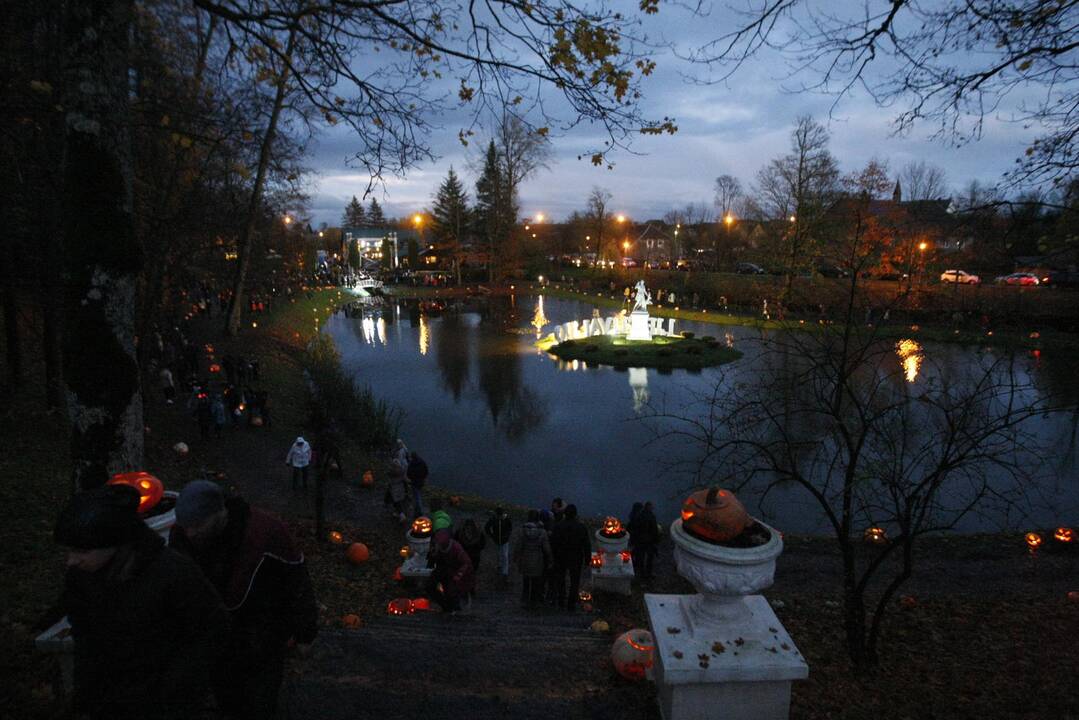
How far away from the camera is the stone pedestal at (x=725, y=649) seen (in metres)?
3.72

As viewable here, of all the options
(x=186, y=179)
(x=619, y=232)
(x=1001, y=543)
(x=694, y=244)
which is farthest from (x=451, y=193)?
(x=1001, y=543)

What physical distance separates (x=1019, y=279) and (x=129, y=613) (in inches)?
2215

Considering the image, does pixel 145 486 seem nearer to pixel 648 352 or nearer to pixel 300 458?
pixel 300 458

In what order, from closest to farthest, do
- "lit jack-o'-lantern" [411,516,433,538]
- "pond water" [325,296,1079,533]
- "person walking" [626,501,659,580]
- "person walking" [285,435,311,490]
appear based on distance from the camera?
"lit jack-o'-lantern" [411,516,433,538]
"person walking" [626,501,659,580]
"person walking" [285,435,311,490]
"pond water" [325,296,1079,533]

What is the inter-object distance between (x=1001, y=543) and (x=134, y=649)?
13.4 m

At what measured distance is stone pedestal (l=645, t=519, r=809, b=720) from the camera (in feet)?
12.2

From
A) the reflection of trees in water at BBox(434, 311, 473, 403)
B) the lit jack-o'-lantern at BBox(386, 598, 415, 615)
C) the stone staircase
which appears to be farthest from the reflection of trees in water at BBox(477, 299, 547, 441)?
the stone staircase

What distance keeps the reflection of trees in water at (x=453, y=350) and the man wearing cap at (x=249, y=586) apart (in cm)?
1747

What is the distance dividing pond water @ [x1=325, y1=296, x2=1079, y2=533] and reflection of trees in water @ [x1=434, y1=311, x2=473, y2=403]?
86 mm

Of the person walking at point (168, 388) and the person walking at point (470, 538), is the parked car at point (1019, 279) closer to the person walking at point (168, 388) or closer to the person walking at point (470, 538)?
the person walking at point (470, 538)

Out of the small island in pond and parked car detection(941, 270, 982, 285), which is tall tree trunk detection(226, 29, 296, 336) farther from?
parked car detection(941, 270, 982, 285)

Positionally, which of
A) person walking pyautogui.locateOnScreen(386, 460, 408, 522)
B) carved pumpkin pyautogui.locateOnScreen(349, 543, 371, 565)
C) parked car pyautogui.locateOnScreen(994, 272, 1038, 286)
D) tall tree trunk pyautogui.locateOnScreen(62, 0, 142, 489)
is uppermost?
parked car pyautogui.locateOnScreen(994, 272, 1038, 286)

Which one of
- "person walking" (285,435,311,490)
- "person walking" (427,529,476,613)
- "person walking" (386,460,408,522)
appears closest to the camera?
"person walking" (427,529,476,613)

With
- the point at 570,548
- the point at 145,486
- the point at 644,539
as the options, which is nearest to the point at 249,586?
the point at 145,486
